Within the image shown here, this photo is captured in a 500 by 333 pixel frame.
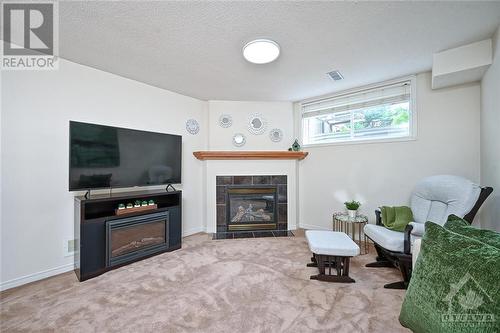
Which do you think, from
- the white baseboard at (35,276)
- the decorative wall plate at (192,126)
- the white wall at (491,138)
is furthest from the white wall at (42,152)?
the white wall at (491,138)

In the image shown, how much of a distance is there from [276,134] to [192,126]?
1449 millimetres

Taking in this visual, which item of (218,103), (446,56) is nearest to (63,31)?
(218,103)

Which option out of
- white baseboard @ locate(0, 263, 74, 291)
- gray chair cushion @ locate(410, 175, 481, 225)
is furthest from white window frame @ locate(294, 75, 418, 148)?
white baseboard @ locate(0, 263, 74, 291)

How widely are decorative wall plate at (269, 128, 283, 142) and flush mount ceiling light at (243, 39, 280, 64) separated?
5.36ft

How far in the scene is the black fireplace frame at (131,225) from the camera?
2152mm

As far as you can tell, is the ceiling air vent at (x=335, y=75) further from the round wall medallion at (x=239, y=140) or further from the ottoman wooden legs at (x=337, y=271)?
the ottoman wooden legs at (x=337, y=271)

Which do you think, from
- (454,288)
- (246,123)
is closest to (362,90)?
(246,123)

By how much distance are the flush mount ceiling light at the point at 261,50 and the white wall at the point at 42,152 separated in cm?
175

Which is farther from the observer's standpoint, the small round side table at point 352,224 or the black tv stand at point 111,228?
the small round side table at point 352,224

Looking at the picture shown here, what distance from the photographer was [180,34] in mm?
1827

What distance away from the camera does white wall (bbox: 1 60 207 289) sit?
1.91 metres

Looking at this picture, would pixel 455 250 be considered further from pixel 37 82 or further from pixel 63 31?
pixel 37 82

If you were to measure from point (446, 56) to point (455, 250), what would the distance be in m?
2.24

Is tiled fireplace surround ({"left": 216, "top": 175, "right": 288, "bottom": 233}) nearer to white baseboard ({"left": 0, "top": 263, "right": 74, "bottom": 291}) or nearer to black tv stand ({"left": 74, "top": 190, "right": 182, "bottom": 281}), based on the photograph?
black tv stand ({"left": 74, "top": 190, "right": 182, "bottom": 281})
